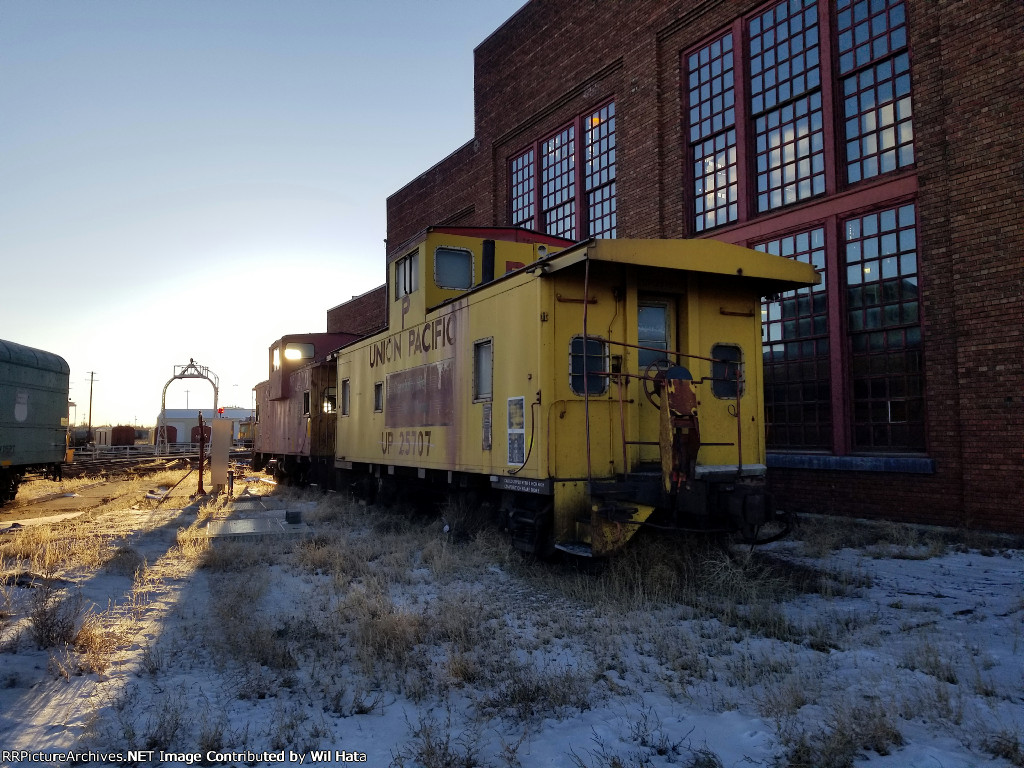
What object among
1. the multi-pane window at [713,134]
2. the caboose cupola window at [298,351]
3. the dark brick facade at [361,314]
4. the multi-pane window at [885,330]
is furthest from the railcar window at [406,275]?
the dark brick facade at [361,314]

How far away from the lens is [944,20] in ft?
31.7

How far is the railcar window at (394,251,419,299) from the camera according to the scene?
413 inches

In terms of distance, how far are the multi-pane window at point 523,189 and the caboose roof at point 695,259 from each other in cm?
1126

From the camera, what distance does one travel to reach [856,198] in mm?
10922

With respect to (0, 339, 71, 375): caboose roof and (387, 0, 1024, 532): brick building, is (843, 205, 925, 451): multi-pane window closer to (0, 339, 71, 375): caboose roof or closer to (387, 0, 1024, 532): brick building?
(387, 0, 1024, 532): brick building

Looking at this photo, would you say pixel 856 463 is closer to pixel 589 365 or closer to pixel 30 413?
pixel 589 365

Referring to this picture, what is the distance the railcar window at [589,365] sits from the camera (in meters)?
7.06

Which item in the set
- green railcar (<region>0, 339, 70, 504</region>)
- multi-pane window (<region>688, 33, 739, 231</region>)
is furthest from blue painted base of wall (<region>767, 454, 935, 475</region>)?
green railcar (<region>0, 339, 70, 504</region>)

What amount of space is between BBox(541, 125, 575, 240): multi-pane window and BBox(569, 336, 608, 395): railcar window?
10147 mm

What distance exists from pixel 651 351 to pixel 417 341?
13.2ft

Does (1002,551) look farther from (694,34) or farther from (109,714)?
(694,34)

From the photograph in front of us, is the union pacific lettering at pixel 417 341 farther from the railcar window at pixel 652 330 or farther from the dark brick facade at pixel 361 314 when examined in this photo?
the dark brick facade at pixel 361 314

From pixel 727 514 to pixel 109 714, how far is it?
5.23 m

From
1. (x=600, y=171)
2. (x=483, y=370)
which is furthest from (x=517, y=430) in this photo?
(x=600, y=171)
